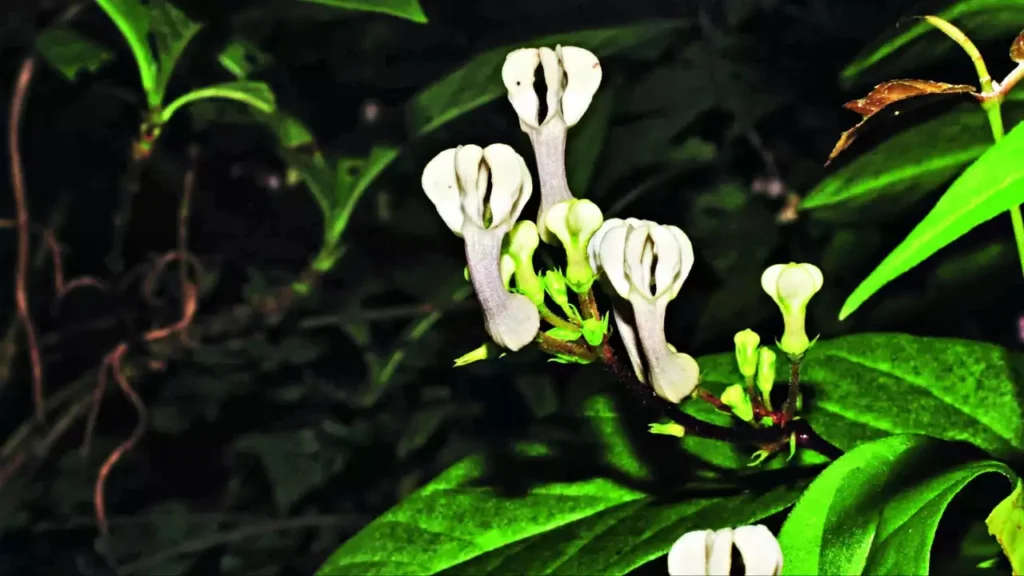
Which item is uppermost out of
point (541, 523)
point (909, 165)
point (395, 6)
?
point (395, 6)

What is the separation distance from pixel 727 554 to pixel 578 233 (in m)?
0.11

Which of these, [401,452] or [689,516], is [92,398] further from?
[689,516]

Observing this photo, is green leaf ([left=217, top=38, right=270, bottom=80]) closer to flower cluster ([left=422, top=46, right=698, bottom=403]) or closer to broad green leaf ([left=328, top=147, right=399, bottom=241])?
broad green leaf ([left=328, top=147, right=399, bottom=241])

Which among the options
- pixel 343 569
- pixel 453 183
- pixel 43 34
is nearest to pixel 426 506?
pixel 343 569

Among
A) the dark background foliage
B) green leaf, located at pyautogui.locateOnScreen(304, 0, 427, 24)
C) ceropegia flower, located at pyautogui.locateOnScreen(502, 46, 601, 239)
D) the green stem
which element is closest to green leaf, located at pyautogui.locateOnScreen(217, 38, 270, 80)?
the dark background foliage

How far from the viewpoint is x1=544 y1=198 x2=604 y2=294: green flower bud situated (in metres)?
0.29

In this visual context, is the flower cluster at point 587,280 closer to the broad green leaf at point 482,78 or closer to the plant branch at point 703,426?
the plant branch at point 703,426

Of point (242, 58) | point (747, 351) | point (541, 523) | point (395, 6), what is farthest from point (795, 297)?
point (242, 58)

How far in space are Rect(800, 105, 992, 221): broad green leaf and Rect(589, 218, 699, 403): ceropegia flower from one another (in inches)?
8.0

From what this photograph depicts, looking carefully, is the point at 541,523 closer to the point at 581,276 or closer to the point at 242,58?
the point at 581,276

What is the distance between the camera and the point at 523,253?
302 mm

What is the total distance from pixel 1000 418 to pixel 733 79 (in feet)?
1.28

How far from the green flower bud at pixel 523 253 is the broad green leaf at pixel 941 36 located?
0.22 metres

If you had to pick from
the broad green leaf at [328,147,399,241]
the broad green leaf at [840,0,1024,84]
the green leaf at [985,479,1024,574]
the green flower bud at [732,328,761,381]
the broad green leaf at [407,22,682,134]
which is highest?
the broad green leaf at [407,22,682,134]
